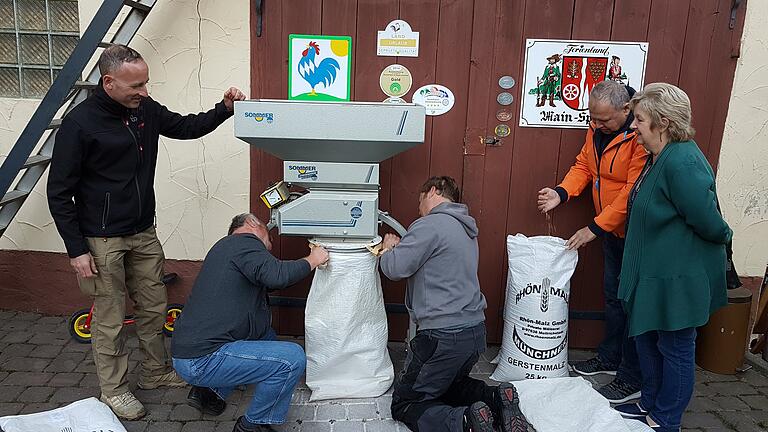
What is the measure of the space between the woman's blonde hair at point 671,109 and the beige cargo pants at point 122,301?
7.49 ft

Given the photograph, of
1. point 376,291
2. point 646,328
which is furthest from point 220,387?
point 646,328

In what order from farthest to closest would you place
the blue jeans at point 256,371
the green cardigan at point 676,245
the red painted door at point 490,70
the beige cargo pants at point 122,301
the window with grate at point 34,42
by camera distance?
1. the window with grate at point 34,42
2. the red painted door at point 490,70
3. the beige cargo pants at point 122,301
4. the blue jeans at point 256,371
5. the green cardigan at point 676,245

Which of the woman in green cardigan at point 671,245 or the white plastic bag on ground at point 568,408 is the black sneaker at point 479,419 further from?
the woman in green cardigan at point 671,245

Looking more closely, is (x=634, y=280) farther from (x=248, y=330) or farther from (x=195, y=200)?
(x=195, y=200)

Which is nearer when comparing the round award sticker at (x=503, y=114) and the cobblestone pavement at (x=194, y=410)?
the cobblestone pavement at (x=194, y=410)

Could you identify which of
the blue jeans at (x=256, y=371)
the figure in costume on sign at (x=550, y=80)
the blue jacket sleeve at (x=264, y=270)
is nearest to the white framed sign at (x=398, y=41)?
the figure in costume on sign at (x=550, y=80)

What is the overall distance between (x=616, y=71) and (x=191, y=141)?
238 cm

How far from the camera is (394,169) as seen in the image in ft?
10.8

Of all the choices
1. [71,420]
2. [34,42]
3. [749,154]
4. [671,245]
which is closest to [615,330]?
[671,245]

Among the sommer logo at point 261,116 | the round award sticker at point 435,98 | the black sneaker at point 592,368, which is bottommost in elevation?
the black sneaker at point 592,368

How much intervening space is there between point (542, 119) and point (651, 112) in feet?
2.98

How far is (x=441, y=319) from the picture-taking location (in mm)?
2498

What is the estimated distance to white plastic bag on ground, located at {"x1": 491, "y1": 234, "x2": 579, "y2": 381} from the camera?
290 cm

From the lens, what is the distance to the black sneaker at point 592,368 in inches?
124
